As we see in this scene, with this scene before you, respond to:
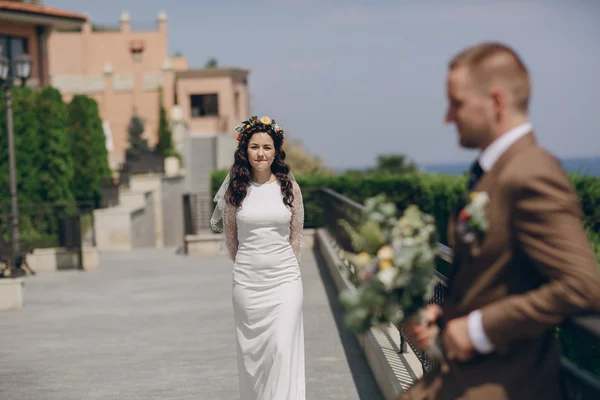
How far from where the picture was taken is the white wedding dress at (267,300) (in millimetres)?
6273

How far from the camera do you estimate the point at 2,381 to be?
8617 mm

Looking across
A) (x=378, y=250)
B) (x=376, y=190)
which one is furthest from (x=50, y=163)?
(x=378, y=250)

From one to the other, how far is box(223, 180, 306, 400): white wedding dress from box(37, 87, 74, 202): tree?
19242mm

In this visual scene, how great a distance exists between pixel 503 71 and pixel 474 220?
0.43 m

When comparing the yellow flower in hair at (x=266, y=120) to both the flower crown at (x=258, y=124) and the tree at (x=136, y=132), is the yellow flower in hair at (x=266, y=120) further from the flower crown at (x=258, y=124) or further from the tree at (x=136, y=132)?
the tree at (x=136, y=132)

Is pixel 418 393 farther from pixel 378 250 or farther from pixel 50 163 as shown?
pixel 50 163

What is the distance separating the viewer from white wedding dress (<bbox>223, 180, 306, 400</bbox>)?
6.27m

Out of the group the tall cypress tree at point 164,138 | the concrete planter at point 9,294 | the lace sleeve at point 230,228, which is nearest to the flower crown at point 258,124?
the lace sleeve at point 230,228

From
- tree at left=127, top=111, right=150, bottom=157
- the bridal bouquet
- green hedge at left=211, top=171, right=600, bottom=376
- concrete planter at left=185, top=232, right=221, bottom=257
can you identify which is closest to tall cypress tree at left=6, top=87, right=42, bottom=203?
green hedge at left=211, top=171, right=600, bottom=376

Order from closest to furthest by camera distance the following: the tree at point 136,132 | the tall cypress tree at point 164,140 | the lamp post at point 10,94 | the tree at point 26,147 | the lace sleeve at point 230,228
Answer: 1. the lace sleeve at point 230,228
2. the lamp post at point 10,94
3. the tree at point 26,147
4. the tall cypress tree at point 164,140
5. the tree at point 136,132

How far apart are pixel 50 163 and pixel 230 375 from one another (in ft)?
58.7

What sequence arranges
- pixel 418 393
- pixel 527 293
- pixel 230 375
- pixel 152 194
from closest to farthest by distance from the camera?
pixel 527 293 → pixel 418 393 → pixel 230 375 → pixel 152 194

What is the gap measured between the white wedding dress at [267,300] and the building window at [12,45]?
113ft

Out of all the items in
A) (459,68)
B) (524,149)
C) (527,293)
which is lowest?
(527,293)
